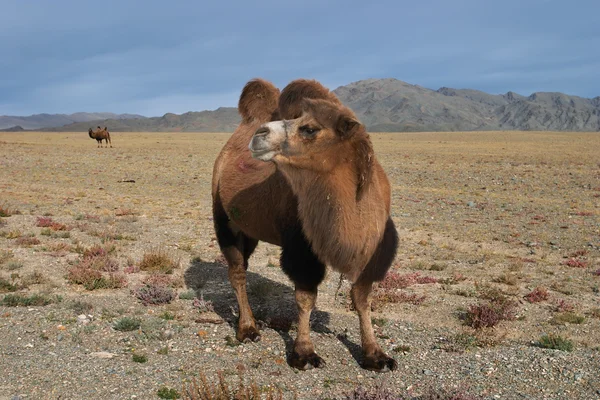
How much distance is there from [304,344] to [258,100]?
3.66 metres

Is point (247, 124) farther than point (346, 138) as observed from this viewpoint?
Yes

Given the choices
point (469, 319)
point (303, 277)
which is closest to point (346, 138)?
point (303, 277)

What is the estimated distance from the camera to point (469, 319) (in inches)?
295

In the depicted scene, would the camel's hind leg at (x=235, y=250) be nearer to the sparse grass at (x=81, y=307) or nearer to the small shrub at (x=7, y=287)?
the sparse grass at (x=81, y=307)

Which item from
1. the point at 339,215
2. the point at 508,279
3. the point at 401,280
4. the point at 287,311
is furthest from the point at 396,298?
the point at 339,215

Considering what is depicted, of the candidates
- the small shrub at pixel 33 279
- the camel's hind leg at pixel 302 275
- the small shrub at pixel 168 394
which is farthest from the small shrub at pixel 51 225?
the small shrub at pixel 168 394

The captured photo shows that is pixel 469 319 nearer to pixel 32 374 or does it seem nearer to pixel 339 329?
pixel 339 329

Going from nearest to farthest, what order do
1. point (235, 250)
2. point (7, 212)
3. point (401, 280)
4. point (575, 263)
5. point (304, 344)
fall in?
point (304, 344) → point (235, 250) → point (401, 280) → point (575, 263) → point (7, 212)

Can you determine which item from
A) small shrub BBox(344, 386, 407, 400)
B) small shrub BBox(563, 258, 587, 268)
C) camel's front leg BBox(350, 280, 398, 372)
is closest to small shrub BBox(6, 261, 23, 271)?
camel's front leg BBox(350, 280, 398, 372)

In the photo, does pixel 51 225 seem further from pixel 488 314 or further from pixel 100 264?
pixel 488 314

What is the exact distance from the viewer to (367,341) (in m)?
6.21

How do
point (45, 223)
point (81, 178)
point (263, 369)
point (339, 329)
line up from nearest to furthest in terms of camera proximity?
1. point (263, 369)
2. point (339, 329)
3. point (45, 223)
4. point (81, 178)

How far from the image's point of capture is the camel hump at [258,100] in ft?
25.4

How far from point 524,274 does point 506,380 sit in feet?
17.1
